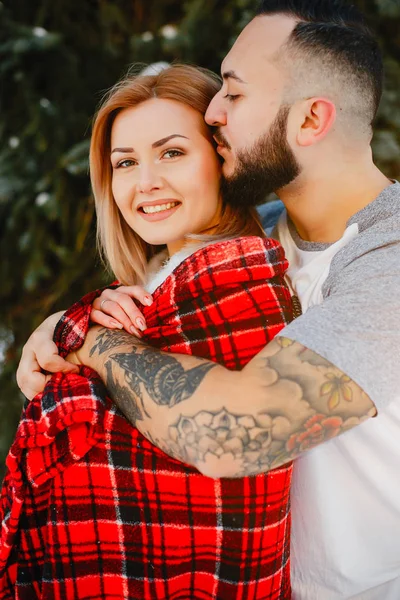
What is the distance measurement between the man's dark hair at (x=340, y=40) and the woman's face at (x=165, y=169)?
1.24 ft

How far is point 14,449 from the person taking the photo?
1.46 m

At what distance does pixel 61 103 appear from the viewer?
251 centimetres

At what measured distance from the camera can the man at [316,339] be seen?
1.22 meters

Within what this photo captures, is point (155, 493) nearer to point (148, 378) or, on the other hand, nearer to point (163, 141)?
point (148, 378)

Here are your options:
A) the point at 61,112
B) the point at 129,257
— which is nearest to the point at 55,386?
the point at 129,257

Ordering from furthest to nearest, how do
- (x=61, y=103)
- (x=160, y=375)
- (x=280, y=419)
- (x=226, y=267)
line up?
(x=61, y=103)
(x=226, y=267)
(x=160, y=375)
(x=280, y=419)

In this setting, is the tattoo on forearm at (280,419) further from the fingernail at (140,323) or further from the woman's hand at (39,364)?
the woman's hand at (39,364)

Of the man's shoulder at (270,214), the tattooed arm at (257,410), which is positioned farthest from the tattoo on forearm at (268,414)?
the man's shoulder at (270,214)

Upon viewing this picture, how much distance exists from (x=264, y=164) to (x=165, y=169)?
11.0 inches

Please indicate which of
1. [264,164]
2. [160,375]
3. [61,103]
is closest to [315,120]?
[264,164]

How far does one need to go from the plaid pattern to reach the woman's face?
1.04 ft

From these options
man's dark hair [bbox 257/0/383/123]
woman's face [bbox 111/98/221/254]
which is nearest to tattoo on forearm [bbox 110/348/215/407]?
woman's face [bbox 111/98/221/254]

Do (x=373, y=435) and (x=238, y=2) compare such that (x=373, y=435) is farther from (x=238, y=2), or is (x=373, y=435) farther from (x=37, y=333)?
(x=238, y=2)

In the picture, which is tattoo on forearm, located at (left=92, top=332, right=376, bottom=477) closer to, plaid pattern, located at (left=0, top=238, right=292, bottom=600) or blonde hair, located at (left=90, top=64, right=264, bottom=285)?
plaid pattern, located at (left=0, top=238, right=292, bottom=600)
